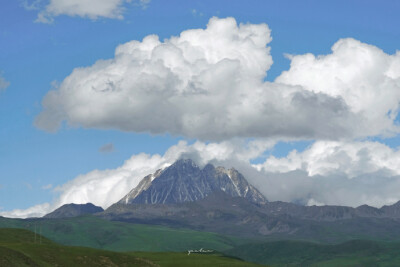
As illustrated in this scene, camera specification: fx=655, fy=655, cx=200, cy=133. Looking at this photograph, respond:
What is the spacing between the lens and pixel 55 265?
199 meters

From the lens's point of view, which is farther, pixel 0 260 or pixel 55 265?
pixel 55 265

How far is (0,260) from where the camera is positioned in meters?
167

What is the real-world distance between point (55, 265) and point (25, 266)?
25943 millimetres

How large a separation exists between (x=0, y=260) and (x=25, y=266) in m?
9.01

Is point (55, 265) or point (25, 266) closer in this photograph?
point (25, 266)

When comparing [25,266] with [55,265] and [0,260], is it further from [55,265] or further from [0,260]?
[55,265]

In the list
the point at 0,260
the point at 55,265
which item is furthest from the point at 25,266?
the point at 55,265

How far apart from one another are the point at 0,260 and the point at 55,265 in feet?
112

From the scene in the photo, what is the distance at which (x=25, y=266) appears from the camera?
570 ft
